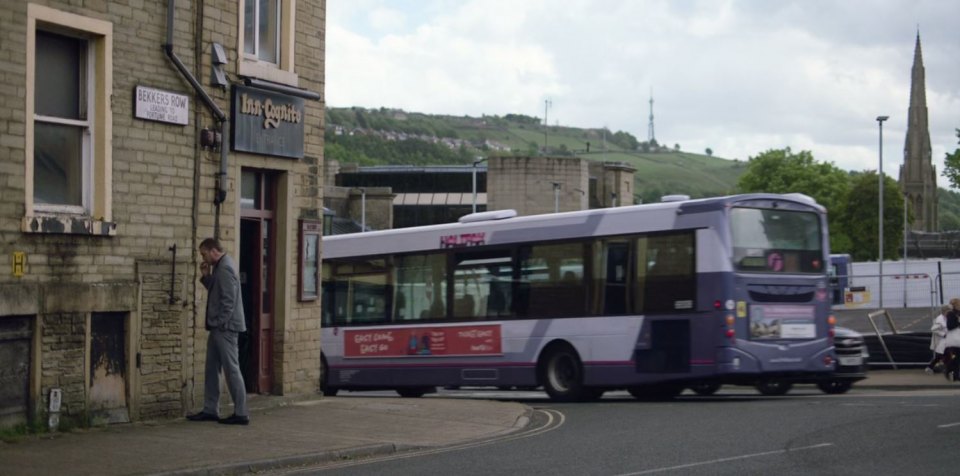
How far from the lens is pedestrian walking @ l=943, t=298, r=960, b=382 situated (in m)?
24.0

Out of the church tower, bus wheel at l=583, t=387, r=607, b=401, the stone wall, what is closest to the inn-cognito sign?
bus wheel at l=583, t=387, r=607, b=401

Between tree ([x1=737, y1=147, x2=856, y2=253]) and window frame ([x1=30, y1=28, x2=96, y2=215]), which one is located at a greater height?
tree ([x1=737, y1=147, x2=856, y2=253])

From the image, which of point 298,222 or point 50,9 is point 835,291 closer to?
point 298,222

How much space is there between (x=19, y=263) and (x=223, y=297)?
6.99 feet

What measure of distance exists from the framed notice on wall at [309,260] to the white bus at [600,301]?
4.25 meters

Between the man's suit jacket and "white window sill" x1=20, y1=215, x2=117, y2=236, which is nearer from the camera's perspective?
"white window sill" x1=20, y1=215, x2=117, y2=236

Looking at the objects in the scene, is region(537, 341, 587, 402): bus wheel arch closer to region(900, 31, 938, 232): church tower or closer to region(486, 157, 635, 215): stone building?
region(486, 157, 635, 215): stone building

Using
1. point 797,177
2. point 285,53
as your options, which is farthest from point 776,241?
point 797,177

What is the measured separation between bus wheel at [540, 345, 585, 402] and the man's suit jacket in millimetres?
7445

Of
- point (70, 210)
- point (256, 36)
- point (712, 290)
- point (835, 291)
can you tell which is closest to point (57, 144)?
point (70, 210)

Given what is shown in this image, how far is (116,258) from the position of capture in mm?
13938

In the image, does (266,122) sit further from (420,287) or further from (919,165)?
(919,165)

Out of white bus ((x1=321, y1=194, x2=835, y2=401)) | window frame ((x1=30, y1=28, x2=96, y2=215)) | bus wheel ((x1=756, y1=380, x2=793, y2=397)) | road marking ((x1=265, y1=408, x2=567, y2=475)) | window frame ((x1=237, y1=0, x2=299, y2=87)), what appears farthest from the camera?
bus wheel ((x1=756, y1=380, x2=793, y2=397))

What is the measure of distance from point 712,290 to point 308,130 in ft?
19.6
